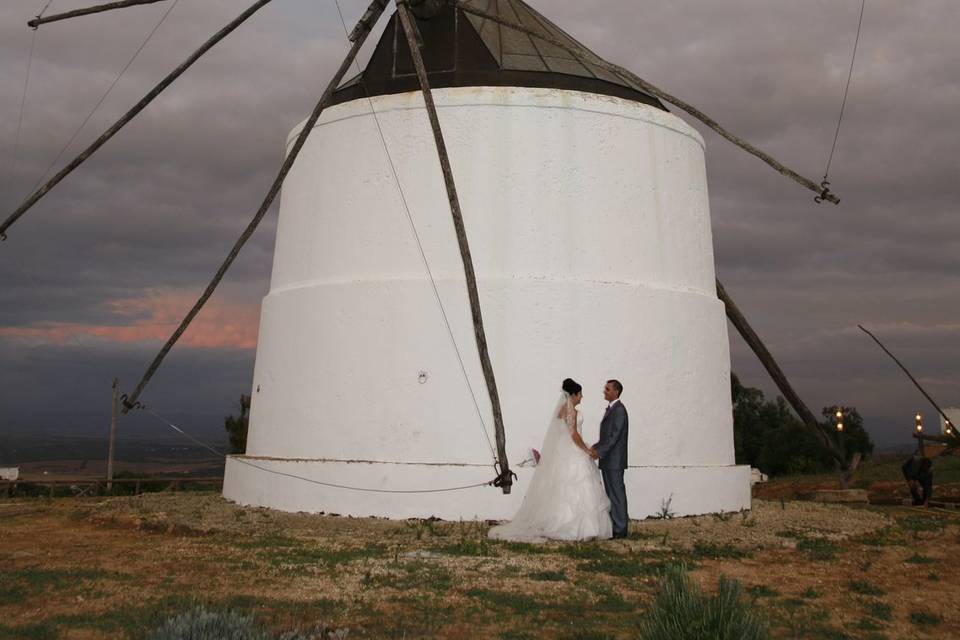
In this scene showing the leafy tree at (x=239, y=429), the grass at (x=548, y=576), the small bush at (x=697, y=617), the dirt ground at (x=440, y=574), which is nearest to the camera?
the small bush at (x=697, y=617)

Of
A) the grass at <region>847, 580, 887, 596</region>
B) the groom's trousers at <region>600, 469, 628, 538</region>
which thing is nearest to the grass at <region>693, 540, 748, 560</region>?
the groom's trousers at <region>600, 469, 628, 538</region>

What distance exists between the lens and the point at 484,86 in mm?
11758

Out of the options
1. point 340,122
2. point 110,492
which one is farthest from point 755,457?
point 340,122

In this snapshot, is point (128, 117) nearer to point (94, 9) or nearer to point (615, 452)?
point (94, 9)

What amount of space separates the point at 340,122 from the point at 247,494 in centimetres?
517

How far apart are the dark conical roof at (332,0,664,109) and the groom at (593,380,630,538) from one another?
16.0 feet

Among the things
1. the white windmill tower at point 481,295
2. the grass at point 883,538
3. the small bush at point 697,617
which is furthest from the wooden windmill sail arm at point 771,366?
the small bush at point 697,617

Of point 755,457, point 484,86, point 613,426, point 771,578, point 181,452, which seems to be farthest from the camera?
point 181,452

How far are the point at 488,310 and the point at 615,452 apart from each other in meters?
2.56

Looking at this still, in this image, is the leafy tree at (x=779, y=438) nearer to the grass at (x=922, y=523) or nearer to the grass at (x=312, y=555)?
the grass at (x=922, y=523)

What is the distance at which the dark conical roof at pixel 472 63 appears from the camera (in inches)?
473

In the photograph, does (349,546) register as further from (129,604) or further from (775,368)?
(775,368)

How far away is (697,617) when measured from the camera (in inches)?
184

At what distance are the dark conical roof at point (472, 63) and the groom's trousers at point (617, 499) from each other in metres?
5.45
